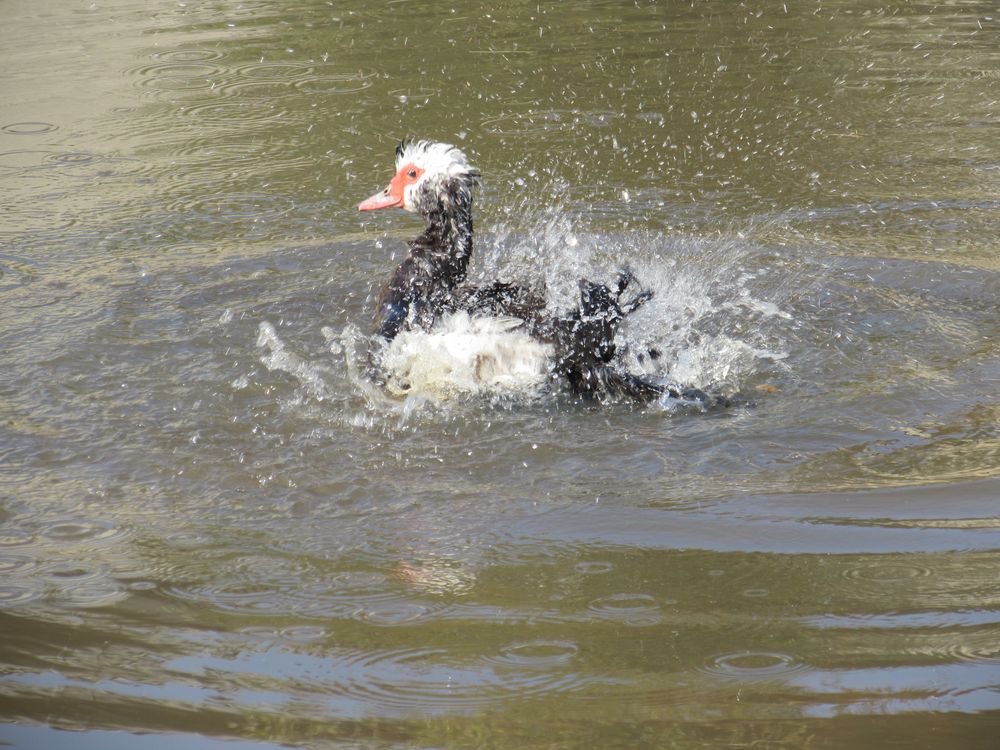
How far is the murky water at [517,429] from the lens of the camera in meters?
2.83

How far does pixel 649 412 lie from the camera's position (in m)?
4.61

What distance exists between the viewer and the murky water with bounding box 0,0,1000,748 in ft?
9.29

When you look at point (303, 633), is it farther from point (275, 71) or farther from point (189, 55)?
point (189, 55)

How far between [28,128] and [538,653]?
7.12 meters

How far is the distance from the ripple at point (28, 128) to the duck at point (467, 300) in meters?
4.17

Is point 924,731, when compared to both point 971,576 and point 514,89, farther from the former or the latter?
point 514,89

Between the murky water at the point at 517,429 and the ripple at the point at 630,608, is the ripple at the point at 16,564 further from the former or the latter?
the ripple at the point at 630,608

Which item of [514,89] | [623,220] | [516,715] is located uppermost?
[514,89]

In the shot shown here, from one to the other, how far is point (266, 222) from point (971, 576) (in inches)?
185

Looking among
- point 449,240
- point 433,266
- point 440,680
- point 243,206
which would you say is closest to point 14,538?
point 440,680

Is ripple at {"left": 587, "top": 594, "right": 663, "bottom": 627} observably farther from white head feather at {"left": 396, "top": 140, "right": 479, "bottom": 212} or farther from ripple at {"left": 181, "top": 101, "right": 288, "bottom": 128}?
ripple at {"left": 181, "top": 101, "right": 288, "bottom": 128}

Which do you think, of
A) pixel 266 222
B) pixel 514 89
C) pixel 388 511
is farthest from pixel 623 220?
pixel 388 511

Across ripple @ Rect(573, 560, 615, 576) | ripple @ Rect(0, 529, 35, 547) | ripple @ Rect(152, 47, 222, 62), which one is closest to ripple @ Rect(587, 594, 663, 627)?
ripple @ Rect(573, 560, 615, 576)

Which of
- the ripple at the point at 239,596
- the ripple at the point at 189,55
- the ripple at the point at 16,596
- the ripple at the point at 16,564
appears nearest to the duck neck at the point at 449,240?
the ripple at the point at 239,596
